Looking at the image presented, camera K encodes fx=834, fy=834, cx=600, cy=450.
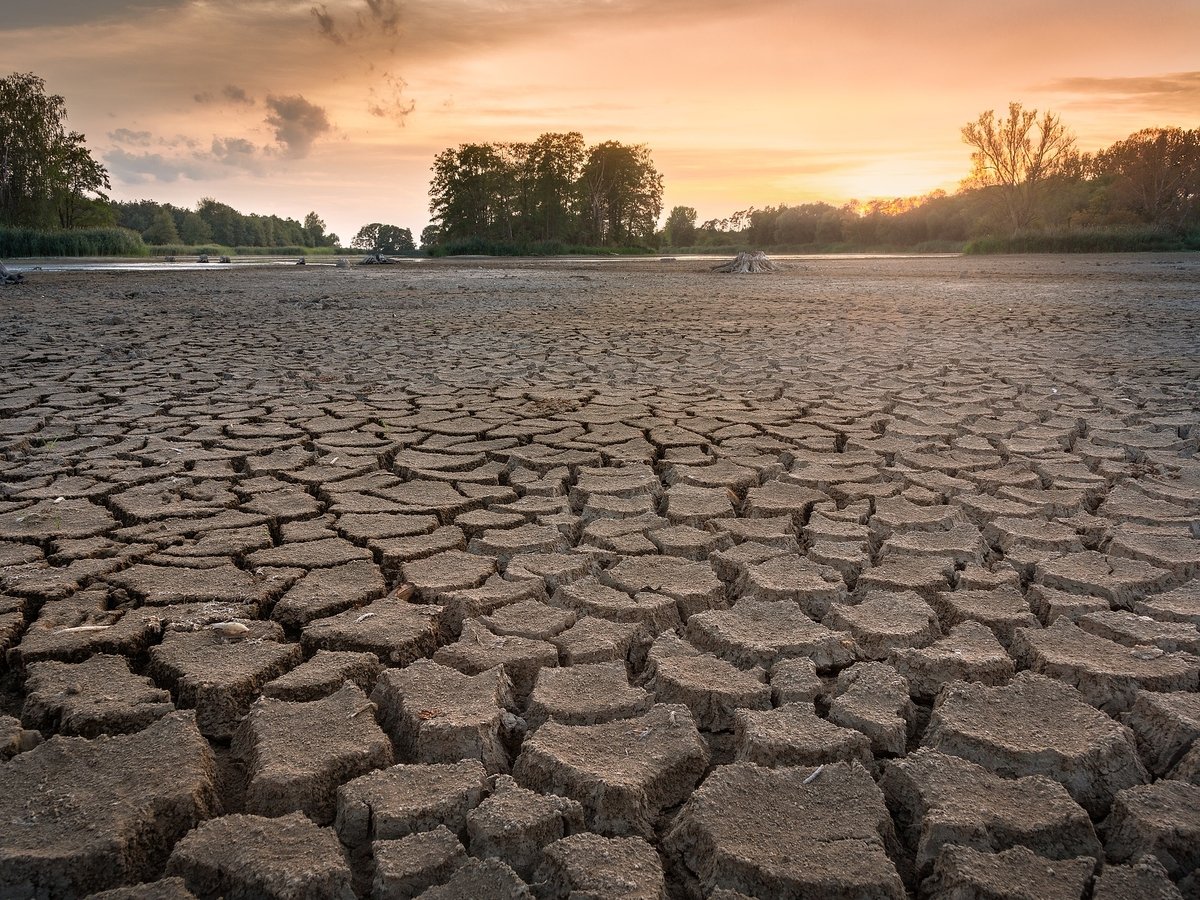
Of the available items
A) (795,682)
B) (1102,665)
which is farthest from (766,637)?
(1102,665)

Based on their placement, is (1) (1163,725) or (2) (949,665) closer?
(1) (1163,725)

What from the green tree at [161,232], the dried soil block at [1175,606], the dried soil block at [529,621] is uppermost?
the green tree at [161,232]

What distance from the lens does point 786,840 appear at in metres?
1.22

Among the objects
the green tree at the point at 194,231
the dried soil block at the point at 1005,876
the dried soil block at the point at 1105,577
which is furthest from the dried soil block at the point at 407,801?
the green tree at the point at 194,231

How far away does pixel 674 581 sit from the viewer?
6.97ft

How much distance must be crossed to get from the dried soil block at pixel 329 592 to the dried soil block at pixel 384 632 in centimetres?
4

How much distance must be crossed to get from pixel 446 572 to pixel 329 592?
30cm

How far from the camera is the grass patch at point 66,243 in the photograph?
88.2 feet

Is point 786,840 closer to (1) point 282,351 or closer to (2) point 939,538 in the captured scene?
(2) point 939,538

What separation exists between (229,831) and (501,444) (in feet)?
7.55

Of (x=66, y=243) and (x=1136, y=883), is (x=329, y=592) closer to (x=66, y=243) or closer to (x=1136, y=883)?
(x=1136, y=883)

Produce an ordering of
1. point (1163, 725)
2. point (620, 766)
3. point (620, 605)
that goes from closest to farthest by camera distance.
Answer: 1. point (620, 766)
2. point (1163, 725)
3. point (620, 605)

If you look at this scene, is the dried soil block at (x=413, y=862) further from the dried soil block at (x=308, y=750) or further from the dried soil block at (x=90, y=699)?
the dried soil block at (x=90, y=699)

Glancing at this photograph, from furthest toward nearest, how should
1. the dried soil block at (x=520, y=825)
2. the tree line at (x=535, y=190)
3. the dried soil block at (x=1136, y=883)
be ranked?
the tree line at (x=535, y=190), the dried soil block at (x=520, y=825), the dried soil block at (x=1136, y=883)
